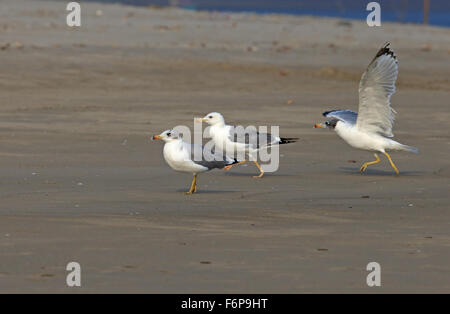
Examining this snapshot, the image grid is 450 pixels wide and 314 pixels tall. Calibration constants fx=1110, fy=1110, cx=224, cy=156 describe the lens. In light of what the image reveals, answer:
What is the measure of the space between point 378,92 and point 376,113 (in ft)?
0.96

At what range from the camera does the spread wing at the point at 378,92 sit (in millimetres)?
12703

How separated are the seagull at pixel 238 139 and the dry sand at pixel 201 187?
0.30 m

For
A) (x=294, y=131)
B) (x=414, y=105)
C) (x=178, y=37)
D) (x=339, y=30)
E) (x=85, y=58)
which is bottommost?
(x=294, y=131)

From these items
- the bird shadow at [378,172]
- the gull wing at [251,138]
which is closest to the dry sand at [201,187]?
the bird shadow at [378,172]

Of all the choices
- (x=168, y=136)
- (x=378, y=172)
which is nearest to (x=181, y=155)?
(x=168, y=136)

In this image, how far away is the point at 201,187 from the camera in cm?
1136

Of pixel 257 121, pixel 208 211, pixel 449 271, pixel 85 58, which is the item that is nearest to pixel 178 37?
pixel 85 58

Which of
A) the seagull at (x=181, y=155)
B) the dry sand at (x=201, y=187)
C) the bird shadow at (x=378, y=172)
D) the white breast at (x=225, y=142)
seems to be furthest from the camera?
the bird shadow at (x=378, y=172)

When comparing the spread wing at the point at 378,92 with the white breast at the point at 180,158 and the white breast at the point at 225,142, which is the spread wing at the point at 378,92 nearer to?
the white breast at the point at 225,142

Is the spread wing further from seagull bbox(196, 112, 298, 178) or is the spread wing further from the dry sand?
seagull bbox(196, 112, 298, 178)

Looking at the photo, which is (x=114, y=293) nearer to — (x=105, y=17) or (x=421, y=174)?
(x=421, y=174)

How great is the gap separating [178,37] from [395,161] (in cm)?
2173

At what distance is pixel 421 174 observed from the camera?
12.6 metres

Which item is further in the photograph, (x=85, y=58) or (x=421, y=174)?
(x=85, y=58)
